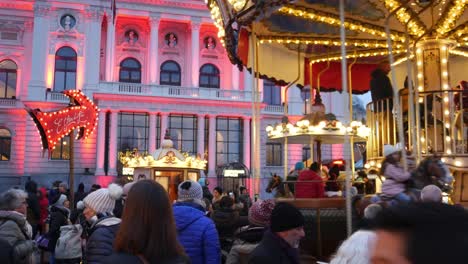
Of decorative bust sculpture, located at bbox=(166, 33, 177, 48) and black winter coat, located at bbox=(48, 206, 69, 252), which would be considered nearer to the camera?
black winter coat, located at bbox=(48, 206, 69, 252)

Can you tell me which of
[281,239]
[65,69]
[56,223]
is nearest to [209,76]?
[65,69]

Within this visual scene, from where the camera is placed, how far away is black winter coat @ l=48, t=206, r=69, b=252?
7652mm

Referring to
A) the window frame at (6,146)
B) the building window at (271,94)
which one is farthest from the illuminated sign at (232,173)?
the window frame at (6,146)

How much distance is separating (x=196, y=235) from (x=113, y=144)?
106 feet

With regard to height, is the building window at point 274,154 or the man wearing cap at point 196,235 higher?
the building window at point 274,154

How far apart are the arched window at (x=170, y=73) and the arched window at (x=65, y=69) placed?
6483 mm

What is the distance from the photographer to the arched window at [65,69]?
36844 millimetres

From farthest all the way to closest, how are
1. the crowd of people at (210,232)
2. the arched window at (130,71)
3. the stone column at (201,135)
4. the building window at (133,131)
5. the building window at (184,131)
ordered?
the arched window at (130,71) → the building window at (184,131) → the stone column at (201,135) → the building window at (133,131) → the crowd of people at (210,232)

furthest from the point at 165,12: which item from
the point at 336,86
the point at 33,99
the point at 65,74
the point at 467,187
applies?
the point at 467,187

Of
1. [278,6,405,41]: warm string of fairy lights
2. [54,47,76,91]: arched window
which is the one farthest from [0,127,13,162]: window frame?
[278,6,405,41]: warm string of fairy lights

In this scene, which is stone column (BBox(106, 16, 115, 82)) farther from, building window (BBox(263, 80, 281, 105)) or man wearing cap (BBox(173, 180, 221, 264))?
man wearing cap (BBox(173, 180, 221, 264))

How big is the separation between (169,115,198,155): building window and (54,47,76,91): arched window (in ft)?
24.8

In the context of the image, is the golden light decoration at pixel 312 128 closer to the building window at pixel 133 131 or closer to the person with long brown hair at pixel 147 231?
the person with long brown hair at pixel 147 231

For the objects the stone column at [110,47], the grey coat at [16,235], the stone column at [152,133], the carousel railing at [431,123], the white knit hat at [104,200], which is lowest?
the grey coat at [16,235]
